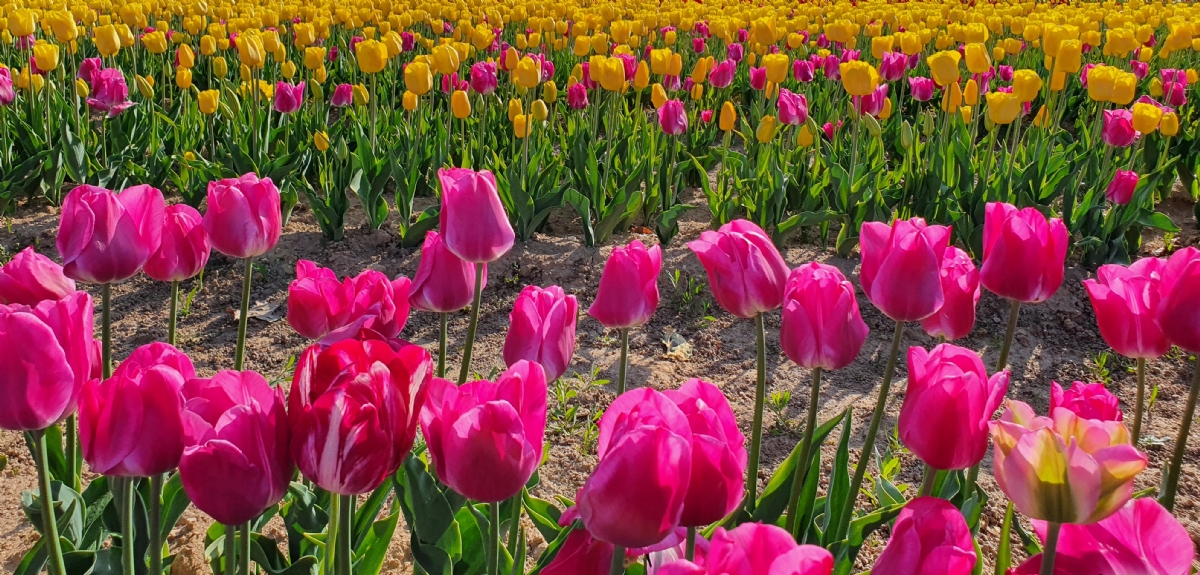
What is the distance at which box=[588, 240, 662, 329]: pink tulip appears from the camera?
155cm

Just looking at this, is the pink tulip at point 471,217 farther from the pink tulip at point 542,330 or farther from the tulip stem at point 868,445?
the tulip stem at point 868,445

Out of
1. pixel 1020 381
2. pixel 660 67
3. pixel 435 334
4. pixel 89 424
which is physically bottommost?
pixel 435 334

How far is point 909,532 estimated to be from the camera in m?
0.82

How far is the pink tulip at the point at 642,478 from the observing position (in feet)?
2.67

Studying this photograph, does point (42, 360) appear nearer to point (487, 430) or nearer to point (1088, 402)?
point (487, 430)

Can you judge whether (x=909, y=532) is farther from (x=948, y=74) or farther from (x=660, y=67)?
(x=660, y=67)

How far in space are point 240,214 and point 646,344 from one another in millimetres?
2039

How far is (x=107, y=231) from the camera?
4.76 feet

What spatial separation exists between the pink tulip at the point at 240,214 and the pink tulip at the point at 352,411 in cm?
78

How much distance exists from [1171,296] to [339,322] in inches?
45.3

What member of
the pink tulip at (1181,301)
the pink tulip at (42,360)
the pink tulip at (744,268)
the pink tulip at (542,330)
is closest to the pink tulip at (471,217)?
the pink tulip at (542,330)

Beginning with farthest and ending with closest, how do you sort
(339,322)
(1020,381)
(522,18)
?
(522,18)
(1020,381)
(339,322)

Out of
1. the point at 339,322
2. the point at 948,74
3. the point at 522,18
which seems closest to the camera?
the point at 339,322

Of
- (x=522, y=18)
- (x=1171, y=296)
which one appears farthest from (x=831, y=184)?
(x=522, y=18)
